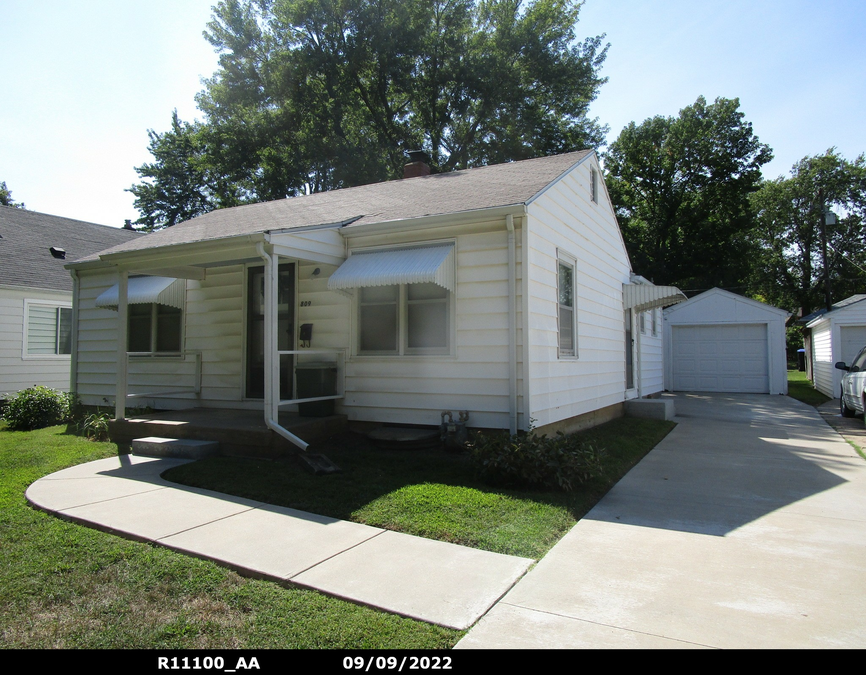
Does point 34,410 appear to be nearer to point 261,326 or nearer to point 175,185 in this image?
point 261,326

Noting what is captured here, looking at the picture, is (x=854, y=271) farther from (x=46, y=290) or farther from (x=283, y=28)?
(x=46, y=290)

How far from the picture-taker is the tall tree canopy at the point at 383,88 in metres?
23.0

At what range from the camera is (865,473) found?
6379mm

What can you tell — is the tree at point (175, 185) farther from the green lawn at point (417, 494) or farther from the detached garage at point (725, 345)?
the green lawn at point (417, 494)

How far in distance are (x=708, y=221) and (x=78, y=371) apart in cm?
2975

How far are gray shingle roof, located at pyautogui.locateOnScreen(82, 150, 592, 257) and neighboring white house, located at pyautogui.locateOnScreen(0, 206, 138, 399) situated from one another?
17.1 ft

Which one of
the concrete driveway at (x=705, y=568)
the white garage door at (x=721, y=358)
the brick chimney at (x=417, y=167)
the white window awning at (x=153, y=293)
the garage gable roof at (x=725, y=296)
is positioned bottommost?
the concrete driveway at (x=705, y=568)

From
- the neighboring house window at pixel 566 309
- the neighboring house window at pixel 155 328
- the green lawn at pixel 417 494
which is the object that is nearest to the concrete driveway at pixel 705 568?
the green lawn at pixel 417 494

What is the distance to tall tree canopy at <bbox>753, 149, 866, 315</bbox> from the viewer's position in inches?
1403

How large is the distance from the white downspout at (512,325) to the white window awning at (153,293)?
5916 mm

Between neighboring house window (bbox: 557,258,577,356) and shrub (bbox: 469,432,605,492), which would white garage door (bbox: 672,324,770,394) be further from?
shrub (bbox: 469,432,605,492)

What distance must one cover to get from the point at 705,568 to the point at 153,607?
11.0ft

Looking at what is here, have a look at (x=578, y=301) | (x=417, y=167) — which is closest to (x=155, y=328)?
(x=417, y=167)

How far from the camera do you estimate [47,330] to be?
12.7 metres
